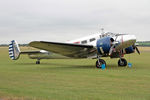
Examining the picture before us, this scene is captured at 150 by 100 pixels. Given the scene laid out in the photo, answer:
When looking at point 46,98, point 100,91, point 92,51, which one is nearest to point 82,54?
point 92,51

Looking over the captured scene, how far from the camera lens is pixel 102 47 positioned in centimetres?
1471

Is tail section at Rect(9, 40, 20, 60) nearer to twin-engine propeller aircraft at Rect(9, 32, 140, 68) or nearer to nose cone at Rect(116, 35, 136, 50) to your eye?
twin-engine propeller aircraft at Rect(9, 32, 140, 68)

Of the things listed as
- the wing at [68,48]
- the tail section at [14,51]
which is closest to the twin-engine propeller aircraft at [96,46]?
the wing at [68,48]

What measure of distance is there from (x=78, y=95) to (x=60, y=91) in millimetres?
849

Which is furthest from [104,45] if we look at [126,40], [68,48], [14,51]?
[14,51]

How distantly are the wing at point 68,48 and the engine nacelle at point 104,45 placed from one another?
658 millimetres

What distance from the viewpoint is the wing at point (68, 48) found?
14625mm

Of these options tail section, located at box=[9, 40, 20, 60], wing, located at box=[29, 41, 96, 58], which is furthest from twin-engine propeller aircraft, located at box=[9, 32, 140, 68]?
tail section, located at box=[9, 40, 20, 60]

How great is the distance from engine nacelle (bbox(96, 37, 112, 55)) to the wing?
2.16ft

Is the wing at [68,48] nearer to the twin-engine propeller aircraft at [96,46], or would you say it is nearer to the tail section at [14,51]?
the twin-engine propeller aircraft at [96,46]

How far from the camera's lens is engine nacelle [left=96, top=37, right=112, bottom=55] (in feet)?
47.6

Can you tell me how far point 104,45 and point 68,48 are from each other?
2770 mm

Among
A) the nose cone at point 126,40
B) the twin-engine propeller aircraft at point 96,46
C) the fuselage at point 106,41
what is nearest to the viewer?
the nose cone at point 126,40

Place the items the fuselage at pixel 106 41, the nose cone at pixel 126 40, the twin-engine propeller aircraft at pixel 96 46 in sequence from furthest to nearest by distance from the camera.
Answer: the twin-engine propeller aircraft at pixel 96 46
the fuselage at pixel 106 41
the nose cone at pixel 126 40
